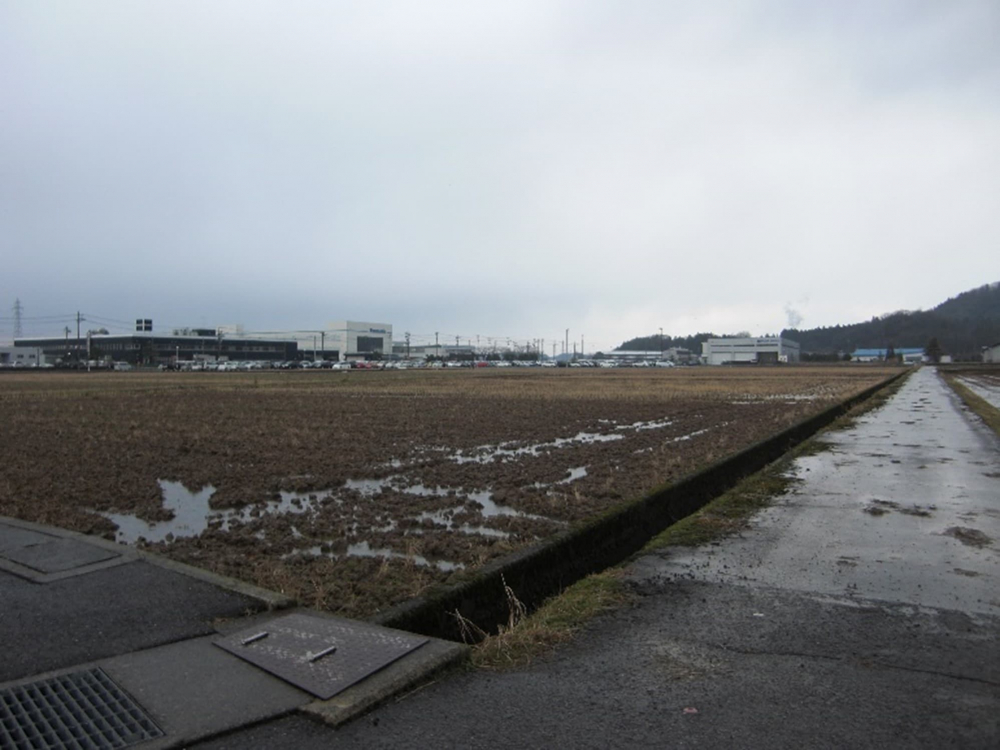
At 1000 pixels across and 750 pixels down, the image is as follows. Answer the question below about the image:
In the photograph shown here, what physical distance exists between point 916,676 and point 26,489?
34.7 ft

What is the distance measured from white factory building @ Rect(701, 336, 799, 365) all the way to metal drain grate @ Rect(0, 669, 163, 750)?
539ft

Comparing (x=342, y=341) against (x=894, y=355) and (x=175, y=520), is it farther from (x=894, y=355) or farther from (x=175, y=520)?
(x=175, y=520)

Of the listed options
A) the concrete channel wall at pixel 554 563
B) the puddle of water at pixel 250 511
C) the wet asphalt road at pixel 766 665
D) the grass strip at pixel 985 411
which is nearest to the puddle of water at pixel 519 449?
the puddle of water at pixel 250 511

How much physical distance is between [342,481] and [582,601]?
642cm

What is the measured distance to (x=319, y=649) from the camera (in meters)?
4.17

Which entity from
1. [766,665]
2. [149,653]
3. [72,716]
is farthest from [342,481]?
[766,665]

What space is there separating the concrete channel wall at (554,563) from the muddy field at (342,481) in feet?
1.14

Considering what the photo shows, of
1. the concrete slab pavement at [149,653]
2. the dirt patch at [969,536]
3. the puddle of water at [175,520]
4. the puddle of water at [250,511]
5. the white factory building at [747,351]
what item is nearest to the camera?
the concrete slab pavement at [149,653]

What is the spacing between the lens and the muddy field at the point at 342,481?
662 cm

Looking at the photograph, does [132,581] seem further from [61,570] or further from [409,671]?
[409,671]

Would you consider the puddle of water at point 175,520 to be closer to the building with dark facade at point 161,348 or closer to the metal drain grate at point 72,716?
the metal drain grate at point 72,716

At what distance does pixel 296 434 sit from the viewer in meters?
17.2

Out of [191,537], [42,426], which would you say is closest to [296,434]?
[42,426]

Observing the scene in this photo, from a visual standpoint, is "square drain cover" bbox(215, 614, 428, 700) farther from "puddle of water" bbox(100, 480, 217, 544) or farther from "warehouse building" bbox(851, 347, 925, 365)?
"warehouse building" bbox(851, 347, 925, 365)
